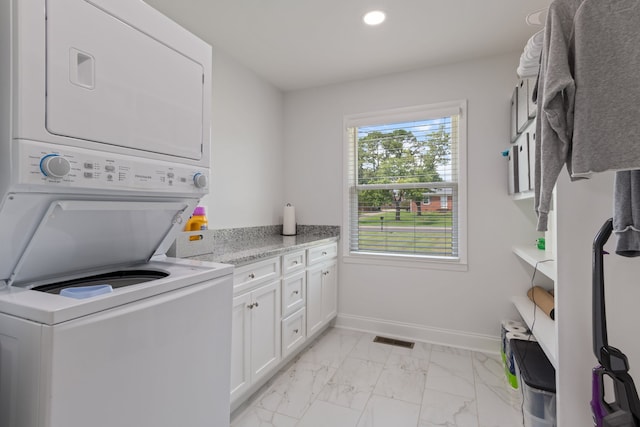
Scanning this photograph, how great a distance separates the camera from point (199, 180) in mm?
1282

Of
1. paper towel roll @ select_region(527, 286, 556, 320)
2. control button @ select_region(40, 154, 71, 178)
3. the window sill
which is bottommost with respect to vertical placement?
→ paper towel roll @ select_region(527, 286, 556, 320)

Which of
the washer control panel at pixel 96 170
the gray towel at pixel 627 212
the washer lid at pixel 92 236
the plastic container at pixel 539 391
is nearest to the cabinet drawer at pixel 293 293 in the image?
the washer lid at pixel 92 236

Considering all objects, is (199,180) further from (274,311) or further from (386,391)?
(386,391)

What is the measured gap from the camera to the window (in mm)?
2822

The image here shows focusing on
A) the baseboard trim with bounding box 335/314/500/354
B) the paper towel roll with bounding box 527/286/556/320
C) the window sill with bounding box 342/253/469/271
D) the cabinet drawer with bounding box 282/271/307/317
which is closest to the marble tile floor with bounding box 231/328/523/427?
the baseboard trim with bounding box 335/314/500/354

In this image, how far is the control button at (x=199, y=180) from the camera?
1275mm

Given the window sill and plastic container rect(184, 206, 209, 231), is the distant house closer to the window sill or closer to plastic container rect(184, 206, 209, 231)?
the window sill

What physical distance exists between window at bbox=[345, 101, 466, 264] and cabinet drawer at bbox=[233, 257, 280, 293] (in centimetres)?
117

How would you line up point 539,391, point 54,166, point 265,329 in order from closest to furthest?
point 54,166 → point 539,391 → point 265,329

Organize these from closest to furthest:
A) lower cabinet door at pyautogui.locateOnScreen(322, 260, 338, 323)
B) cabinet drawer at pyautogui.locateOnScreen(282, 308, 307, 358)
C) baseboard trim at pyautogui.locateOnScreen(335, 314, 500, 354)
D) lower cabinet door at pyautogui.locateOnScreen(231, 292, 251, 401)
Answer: lower cabinet door at pyautogui.locateOnScreen(231, 292, 251, 401) < cabinet drawer at pyautogui.locateOnScreen(282, 308, 307, 358) < baseboard trim at pyautogui.locateOnScreen(335, 314, 500, 354) < lower cabinet door at pyautogui.locateOnScreen(322, 260, 338, 323)

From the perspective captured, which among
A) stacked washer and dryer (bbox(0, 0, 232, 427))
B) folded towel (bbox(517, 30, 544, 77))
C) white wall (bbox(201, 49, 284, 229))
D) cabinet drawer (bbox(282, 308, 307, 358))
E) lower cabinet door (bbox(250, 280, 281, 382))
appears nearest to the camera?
stacked washer and dryer (bbox(0, 0, 232, 427))

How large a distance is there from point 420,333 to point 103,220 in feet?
8.63

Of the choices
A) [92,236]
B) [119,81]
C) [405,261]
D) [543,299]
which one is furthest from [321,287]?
[119,81]

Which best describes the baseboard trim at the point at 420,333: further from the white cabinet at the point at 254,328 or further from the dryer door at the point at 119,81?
the dryer door at the point at 119,81
